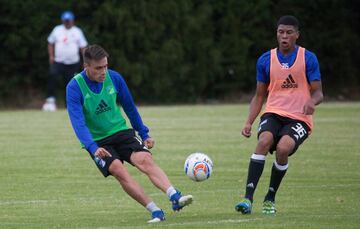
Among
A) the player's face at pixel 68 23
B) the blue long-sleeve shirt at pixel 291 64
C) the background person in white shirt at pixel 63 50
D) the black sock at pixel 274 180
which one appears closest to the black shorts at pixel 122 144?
the black sock at pixel 274 180

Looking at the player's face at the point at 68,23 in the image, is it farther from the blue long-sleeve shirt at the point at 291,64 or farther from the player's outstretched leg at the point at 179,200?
the player's outstretched leg at the point at 179,200

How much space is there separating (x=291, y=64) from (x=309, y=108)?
1.92ft

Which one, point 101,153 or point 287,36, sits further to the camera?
point 287,36

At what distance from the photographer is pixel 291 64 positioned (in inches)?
396

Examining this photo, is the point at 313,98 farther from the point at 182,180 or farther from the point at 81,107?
the point at 182,180

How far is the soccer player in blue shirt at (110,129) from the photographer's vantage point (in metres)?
9.19

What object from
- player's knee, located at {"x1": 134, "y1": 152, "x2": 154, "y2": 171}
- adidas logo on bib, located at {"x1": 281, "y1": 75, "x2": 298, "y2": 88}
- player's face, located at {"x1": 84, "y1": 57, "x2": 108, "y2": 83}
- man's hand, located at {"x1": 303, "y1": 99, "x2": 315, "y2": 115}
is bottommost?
player's knee, located at {"x1": 134, "y1": 152, "x2": 154, "y2": 171}

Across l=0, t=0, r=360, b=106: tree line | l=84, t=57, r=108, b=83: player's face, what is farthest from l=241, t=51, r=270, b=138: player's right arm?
l=0, t=0, r=360, b=106: tree line

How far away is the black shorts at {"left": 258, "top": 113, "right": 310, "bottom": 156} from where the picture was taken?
9.82m

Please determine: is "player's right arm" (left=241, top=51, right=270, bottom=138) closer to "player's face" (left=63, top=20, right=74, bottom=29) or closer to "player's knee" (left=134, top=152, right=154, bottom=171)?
"player's knee" (left=134, top=152, right=154, bottom=171)

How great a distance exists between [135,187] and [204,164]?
90cm

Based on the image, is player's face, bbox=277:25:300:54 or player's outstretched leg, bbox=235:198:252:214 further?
player's face, bbox=277:25:300:54

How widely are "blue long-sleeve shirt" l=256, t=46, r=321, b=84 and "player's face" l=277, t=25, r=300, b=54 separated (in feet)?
0.28

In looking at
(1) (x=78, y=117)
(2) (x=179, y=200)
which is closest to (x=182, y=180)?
(2) (x=179, y=200)
